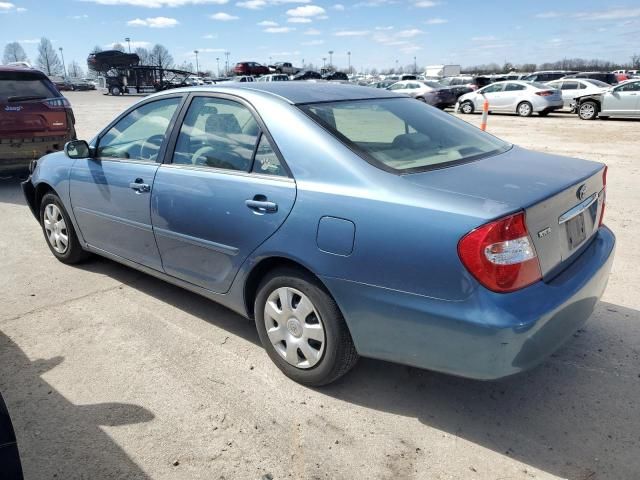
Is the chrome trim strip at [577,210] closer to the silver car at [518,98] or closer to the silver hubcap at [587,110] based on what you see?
the silver hubcap at [587,110]

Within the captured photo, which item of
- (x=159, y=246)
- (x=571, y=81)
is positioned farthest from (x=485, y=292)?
(x=571, y=81)

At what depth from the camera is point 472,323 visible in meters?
2.20

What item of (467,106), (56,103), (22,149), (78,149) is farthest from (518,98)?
(78,149)

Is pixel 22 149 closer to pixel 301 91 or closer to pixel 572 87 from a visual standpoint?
pixel 301 91

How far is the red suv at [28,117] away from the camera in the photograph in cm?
770

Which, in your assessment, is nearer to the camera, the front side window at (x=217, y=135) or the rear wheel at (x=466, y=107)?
the front side window at (x=217, y=135)

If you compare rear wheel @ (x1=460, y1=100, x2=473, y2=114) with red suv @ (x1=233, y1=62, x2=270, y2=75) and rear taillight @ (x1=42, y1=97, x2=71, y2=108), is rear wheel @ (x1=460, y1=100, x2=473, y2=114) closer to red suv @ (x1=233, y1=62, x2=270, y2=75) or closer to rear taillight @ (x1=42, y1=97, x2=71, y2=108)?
rear taillight @ (x1=42, y1=97, x2=71, y2=108)

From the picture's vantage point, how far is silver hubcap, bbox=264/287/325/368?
110 inches

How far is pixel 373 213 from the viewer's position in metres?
2.40

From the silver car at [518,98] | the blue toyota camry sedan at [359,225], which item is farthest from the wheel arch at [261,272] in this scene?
the silver car at [518,98]

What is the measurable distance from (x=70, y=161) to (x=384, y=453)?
3.61 meters

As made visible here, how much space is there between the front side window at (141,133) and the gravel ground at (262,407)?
1182 millimetres

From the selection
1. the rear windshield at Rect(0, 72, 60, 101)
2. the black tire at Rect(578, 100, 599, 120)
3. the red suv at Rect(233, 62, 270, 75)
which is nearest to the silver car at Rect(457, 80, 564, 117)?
the black tire at Rect(578, 100, 599, 120)

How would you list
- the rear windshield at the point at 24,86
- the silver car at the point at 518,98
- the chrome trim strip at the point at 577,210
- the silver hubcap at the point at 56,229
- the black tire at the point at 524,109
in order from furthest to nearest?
the black tire at the point at 524,109, the silver car at the point at 518,98, the rear windshield at the point at 24,86, the silver hubcap at the point at 56,229, the chrome trim strip at the point at 577,210
